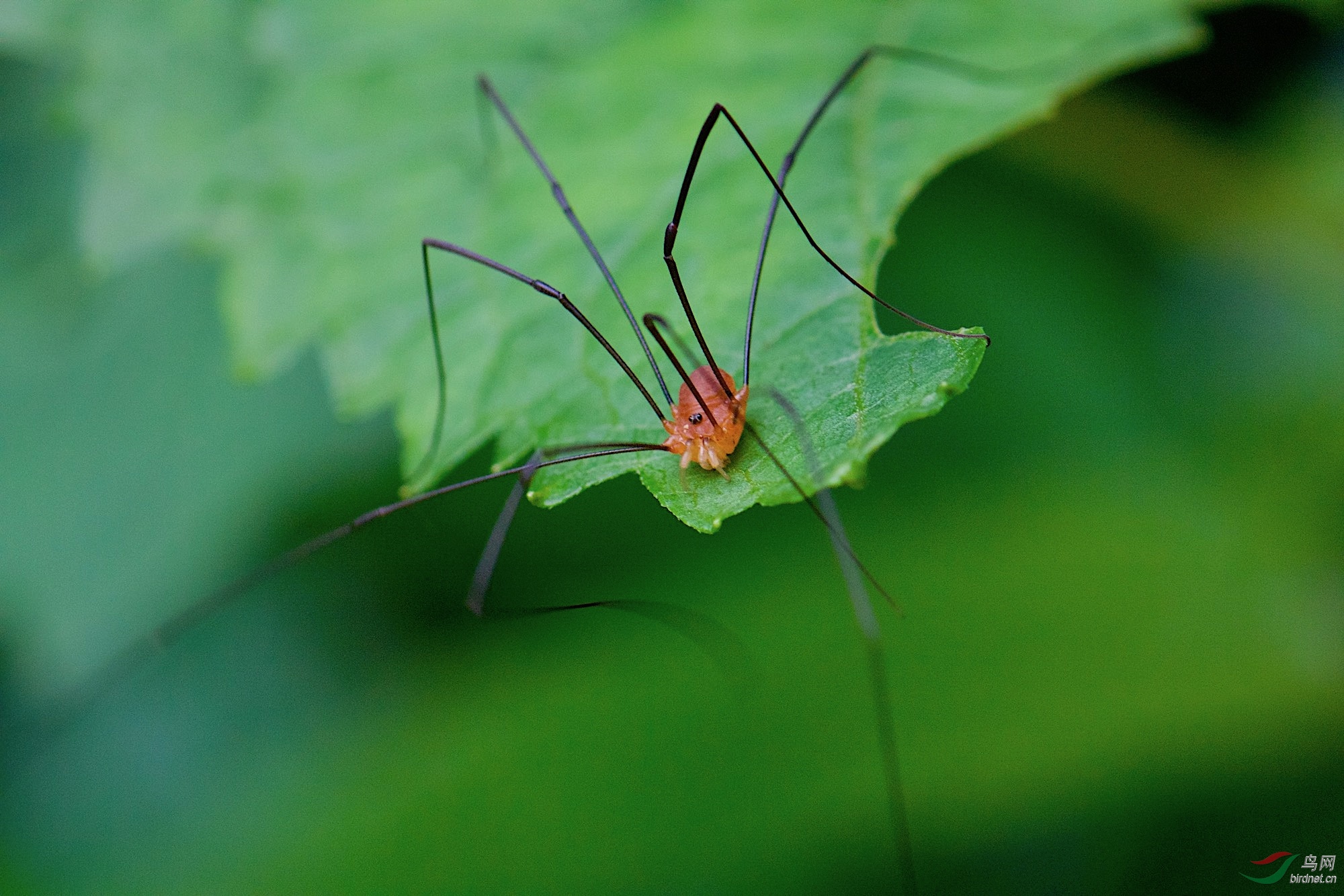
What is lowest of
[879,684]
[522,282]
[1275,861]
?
[1275,861]

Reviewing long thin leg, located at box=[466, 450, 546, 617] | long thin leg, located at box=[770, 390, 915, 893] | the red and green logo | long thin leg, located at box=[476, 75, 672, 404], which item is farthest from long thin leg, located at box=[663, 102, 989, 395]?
the red and green logo

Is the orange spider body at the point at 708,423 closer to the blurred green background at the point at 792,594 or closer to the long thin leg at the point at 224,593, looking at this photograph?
the long thin leg at the point at 224,593

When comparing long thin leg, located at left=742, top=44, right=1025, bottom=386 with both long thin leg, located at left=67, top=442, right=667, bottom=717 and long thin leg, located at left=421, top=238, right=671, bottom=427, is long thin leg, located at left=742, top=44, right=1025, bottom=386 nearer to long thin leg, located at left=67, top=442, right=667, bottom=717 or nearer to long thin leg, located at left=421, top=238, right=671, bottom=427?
long thin leg, located at left=421, top=238, right=671, bottom=427

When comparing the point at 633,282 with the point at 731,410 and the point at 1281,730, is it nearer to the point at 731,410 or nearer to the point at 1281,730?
the point at 731,410

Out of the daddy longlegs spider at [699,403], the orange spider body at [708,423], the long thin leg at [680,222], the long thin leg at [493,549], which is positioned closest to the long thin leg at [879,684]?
the daddy longlegs spider at [699,403]

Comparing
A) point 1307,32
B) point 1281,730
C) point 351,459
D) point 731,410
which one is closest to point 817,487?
point 731,410

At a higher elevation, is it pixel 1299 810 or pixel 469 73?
pixel 469 73

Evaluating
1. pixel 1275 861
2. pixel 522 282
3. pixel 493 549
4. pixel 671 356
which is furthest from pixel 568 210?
pixel 1275 861

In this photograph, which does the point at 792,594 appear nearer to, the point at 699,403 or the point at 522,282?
the point at 699,403
